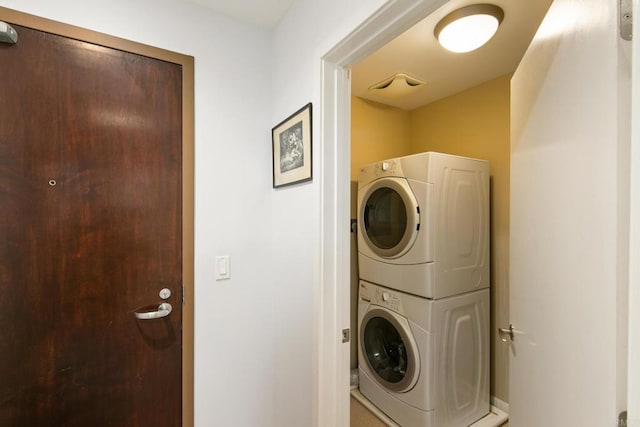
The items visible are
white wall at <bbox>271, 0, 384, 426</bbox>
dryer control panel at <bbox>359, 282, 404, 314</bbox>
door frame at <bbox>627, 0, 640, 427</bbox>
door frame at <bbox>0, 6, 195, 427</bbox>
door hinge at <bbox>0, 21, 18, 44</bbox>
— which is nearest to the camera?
door frame at <bbox>627, 0, 640, 427</bbox>

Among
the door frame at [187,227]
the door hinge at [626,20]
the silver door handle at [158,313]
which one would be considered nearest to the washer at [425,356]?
the door frame at [187,227]

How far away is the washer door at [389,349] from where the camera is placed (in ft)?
5.42

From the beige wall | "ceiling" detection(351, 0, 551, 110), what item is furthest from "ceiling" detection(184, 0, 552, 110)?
the beige wall

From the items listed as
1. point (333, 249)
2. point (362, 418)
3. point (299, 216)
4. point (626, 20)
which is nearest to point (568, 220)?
point (626, 20)

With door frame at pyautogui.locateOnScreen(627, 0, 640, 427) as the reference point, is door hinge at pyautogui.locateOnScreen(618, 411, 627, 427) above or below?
below

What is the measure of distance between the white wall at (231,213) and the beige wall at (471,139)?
3.37 feet

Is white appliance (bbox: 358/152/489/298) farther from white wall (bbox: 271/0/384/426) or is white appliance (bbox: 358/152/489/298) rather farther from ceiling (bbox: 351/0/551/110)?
white wall (bbox: 271/0/384/426)

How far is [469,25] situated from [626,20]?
3.35ft

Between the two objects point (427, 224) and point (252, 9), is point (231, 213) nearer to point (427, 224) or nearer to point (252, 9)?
point (252, 9)

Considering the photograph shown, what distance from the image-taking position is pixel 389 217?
1.86 metres

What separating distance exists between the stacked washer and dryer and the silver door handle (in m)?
1.28

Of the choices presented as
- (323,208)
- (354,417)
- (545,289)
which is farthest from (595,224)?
(354,417)

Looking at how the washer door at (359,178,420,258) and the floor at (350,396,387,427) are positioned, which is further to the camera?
the floor at (350,396,387,427)

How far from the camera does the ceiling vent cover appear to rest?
1954mm
